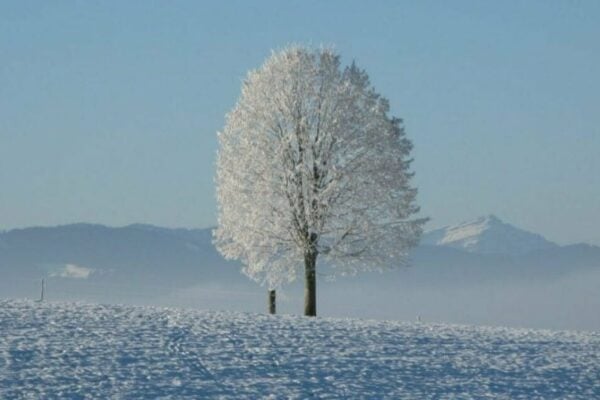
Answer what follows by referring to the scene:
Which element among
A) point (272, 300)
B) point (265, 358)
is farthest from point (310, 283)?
point (265, 358)

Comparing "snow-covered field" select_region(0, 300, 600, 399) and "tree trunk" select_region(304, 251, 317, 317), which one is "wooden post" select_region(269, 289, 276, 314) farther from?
"snow-covered field" select_region(0, 300, 600, 399)

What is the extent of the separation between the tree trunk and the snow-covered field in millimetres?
6268

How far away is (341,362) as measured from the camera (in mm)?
31625

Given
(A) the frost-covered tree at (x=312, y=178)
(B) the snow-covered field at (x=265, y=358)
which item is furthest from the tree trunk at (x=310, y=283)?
(B) the snow-covered field at (x=265, y=358)

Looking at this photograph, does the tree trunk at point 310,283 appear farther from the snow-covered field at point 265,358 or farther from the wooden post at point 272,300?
the snow-covered field at point 265,358

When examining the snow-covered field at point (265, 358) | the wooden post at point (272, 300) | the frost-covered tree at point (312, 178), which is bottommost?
the snow-covered field at point (265, 358)

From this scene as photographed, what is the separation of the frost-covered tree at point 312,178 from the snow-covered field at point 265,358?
21.8 feet

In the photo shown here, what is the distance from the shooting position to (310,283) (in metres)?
47.1

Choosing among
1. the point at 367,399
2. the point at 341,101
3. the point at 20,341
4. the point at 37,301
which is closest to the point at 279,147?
the point at 341,101

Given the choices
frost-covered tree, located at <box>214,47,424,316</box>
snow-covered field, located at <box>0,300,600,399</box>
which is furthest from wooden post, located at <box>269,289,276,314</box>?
snow-covered field, located at <box>0,300,600,399</box>

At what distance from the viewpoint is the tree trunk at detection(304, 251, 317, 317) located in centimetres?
4697

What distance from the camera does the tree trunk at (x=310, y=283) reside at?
46969mm

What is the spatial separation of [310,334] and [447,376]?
616 centimetres

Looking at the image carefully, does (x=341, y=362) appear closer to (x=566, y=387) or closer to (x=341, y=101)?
(x=566, y=387)
